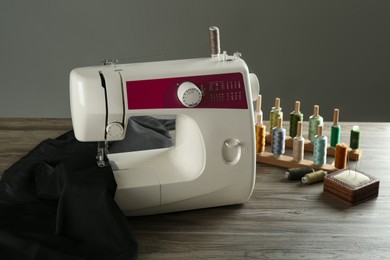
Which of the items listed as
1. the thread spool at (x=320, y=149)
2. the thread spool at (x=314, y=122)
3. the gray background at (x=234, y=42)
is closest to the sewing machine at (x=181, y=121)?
the thread spool at (x=320, y=149)

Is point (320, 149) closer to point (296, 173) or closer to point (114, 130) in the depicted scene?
point (296, 173)

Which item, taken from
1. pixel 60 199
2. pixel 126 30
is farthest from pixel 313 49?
pixel 60 199

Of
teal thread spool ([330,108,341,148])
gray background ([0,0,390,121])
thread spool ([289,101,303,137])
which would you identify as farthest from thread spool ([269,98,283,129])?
gray background ([0,0,390,121])

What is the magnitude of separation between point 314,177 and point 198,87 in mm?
571

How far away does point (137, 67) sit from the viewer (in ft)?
7.42

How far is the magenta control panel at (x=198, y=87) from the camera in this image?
2211 millimetres

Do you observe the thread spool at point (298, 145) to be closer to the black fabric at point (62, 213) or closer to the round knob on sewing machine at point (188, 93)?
the round knob on sewing machine at point (188, 93)

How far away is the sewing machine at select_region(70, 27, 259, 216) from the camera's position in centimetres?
219

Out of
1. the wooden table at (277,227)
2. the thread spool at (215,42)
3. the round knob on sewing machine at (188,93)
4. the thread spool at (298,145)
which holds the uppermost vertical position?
the thread spool at (215,42)

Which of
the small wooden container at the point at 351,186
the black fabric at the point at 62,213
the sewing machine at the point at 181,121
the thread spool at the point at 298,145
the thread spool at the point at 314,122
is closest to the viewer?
the black fabric at the point at 62,213

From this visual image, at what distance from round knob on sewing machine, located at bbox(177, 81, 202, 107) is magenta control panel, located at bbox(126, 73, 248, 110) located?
12 mm

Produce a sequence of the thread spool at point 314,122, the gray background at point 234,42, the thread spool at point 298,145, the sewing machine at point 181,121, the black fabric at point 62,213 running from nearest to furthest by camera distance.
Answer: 1. the black fabric at point 62,213
2. the sewing machine at point 181,121
3. the thread spool at point 298,145
4. the thread spool at point 314,122
5. the gray background at point 234,42

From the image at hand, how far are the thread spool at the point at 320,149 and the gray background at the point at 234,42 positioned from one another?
236 centimetres

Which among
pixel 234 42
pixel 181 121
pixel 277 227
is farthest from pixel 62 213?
pixel 234 42
